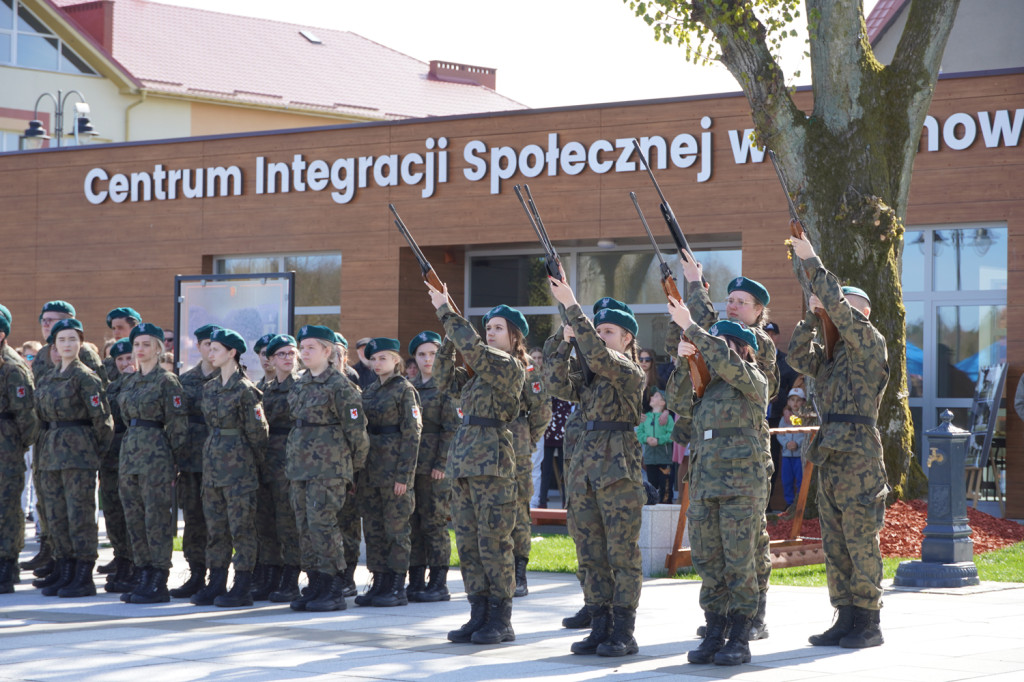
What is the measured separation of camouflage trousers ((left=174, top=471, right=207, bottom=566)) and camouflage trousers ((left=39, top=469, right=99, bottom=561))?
72 centimetres

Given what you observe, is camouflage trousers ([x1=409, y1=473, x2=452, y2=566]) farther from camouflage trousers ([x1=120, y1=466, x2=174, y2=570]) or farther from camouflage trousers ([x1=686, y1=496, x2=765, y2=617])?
camouflage trousers ([x1=686, y1=496, x2=765, y2=617])

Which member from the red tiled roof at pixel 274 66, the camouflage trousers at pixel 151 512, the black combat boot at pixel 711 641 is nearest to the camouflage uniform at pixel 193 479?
the camouflage trousers at pixel 151 512

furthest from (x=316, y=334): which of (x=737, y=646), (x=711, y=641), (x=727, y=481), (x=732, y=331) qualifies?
(x=737, y=646)

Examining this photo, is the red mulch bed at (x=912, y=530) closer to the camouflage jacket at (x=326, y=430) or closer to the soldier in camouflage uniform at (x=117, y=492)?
the camouflage jacket at (x=326, y=430)

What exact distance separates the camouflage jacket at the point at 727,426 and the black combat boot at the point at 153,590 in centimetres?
429

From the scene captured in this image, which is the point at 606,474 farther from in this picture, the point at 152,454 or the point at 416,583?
the point at 152,454

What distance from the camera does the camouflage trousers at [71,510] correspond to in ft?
33.8

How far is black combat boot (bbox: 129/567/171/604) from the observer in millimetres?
9883

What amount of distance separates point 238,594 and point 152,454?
46.8 inches

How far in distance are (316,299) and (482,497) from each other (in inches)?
463

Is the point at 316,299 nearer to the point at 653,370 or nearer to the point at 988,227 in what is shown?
the point at 653,370

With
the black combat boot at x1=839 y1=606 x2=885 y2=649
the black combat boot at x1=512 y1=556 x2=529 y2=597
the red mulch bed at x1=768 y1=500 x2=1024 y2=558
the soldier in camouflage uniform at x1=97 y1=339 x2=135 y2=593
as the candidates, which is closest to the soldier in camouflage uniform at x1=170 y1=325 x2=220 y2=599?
the soldier in camouflage uniform at x1=97 y1=339 x2=135 y2=593

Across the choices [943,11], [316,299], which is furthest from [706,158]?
[316,299]

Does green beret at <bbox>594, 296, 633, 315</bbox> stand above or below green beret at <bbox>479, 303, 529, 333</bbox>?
above
